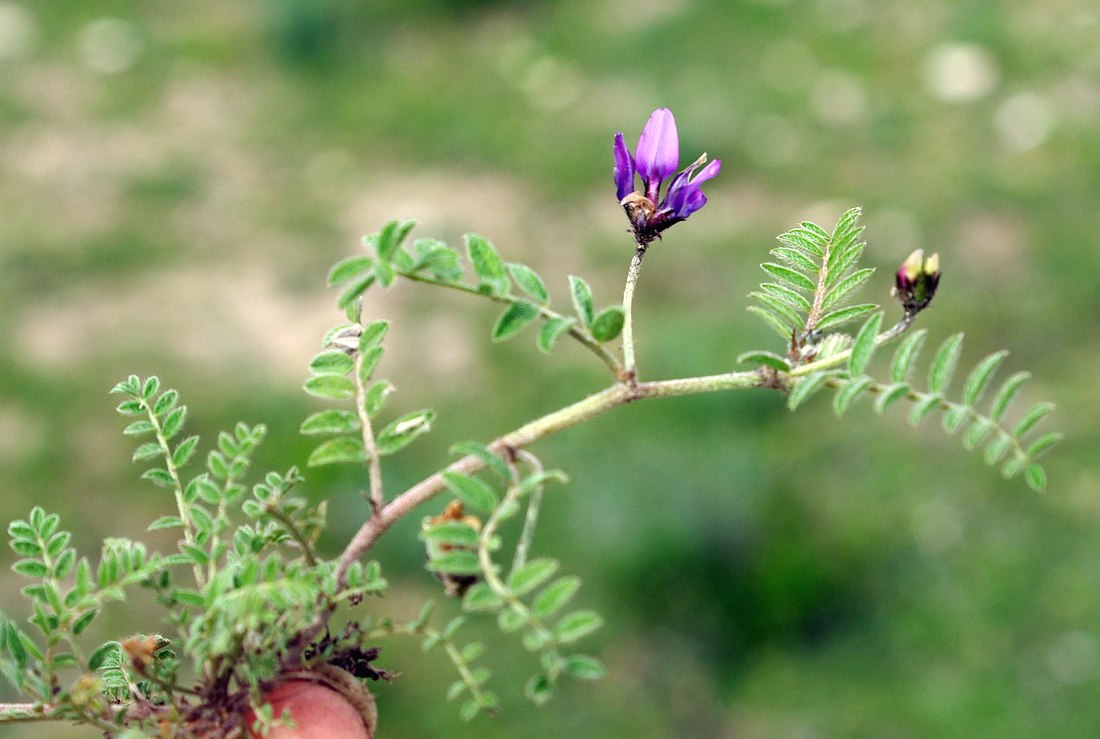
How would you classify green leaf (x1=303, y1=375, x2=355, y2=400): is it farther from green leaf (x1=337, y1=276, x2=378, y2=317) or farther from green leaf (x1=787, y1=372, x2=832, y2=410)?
green leaf (x1=787, y1=372, x2=832, y2=410)

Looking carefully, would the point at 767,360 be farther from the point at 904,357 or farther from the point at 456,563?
the point at 456,563

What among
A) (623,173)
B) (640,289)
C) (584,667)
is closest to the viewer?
(584,667)

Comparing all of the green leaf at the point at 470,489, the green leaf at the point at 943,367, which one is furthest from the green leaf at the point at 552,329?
the green leaf at the point at 943,367

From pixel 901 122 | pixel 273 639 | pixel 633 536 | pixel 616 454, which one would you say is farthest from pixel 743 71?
pixel 273 639

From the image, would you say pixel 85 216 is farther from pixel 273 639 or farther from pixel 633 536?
pixel 273 639

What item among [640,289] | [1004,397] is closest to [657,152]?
[1004,397]

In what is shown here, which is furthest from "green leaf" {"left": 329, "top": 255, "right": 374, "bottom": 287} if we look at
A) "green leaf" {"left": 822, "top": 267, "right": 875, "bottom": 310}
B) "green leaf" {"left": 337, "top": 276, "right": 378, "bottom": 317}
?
"green leaf" {"left": 822, "top": 267, "right": 875, "bottom": 310}
